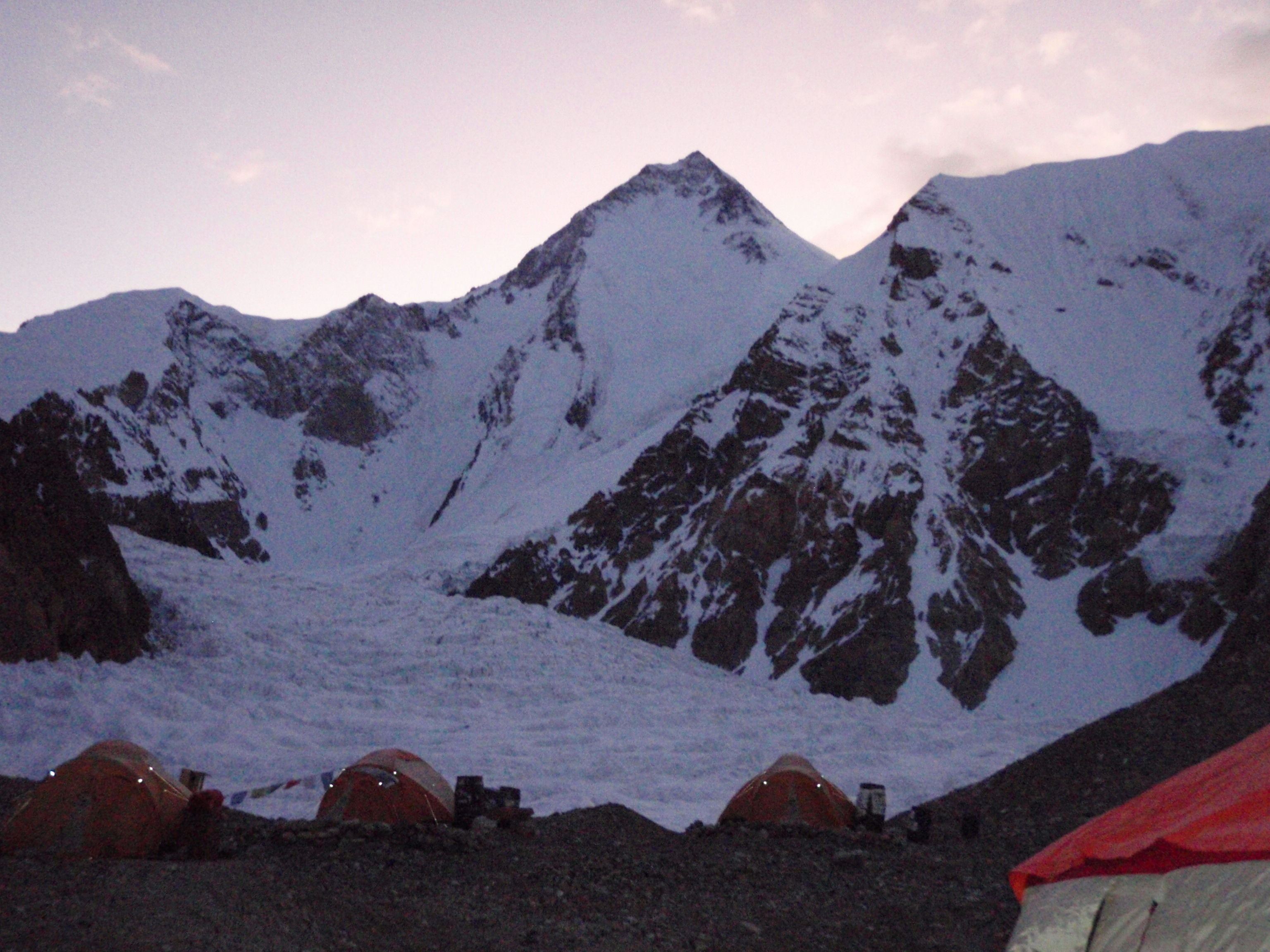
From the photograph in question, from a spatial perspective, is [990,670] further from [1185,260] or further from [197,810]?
[197,810]

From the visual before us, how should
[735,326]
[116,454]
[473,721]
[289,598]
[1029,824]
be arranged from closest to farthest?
[1029,824]
[473,721]
[289,598]
[116,454]
[735,326]

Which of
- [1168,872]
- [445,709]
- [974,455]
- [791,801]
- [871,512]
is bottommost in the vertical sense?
[445,709]

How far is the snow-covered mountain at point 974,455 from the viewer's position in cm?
6612

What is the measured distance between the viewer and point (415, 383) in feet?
560

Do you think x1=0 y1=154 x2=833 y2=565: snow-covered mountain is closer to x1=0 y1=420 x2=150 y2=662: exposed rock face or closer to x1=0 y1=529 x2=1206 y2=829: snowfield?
x1=0 y1=529 x2=1206 y2=829: snowfield

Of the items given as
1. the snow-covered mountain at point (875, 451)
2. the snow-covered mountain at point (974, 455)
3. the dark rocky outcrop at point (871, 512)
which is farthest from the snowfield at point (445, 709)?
the snow-covered mountain at point (974, 455)

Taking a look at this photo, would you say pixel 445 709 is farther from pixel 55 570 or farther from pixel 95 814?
pixel 95 814

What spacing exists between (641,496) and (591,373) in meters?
49.4

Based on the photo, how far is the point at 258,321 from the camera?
175625 millimetres

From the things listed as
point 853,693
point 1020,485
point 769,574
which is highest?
point 1020,485

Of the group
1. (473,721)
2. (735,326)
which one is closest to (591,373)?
(735,326)

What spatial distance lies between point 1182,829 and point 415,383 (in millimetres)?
168510

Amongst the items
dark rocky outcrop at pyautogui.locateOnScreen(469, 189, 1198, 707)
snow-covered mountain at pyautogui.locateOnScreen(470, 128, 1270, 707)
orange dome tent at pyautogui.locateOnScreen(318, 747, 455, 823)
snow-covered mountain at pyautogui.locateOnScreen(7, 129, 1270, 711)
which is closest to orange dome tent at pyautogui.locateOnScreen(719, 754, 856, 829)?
orange dome tent at pyautogui.locateOnScreen(318, 747, 455, 823)

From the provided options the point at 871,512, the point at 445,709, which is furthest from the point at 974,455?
the point at 445,709
